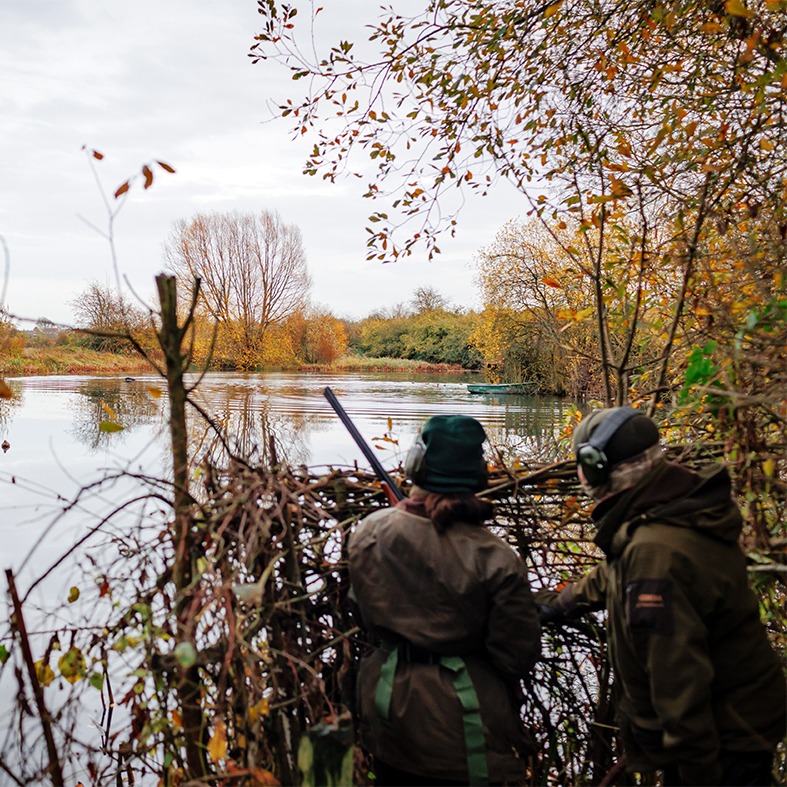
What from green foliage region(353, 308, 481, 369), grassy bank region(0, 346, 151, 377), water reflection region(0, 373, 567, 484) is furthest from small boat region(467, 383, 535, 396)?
grassy bank region(0, 346, 151, 377)

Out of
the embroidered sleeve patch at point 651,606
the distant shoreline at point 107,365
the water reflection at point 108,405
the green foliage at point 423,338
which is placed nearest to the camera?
the embroidered sleeve patch at point 651,606

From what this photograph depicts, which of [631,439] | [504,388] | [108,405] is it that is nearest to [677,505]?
[631,439]

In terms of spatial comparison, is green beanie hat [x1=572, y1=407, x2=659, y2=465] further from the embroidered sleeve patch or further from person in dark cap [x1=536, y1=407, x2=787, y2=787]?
the embroidered sleeve patch

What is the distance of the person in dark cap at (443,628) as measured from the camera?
7.61 ft

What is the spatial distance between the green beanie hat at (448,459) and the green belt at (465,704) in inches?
22.9

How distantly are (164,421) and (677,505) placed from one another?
1.78 m

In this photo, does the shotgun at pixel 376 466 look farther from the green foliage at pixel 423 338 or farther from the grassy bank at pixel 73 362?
the green foliage at pixel 423 338

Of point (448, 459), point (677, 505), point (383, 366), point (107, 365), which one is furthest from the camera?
point (383, 366)

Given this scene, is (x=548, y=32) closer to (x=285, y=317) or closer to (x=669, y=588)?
(x=669, y=588)

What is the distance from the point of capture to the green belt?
90.4 inches

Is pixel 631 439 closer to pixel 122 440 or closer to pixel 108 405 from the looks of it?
pixel 108 405

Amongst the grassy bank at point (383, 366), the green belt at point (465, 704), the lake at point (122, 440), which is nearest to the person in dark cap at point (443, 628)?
the green belt at point (465, 704)

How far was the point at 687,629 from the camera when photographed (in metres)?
2.07

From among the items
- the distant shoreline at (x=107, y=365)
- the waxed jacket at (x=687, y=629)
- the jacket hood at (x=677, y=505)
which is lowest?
the waxed jacket at (x=687, y=629)
